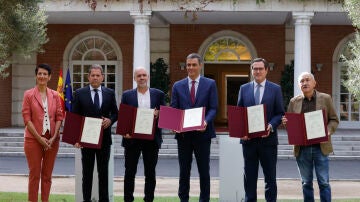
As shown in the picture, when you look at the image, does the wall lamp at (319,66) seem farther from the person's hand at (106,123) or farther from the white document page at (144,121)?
the person's hand at (106,123)

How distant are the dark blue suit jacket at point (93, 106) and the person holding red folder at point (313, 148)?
2.19 meters

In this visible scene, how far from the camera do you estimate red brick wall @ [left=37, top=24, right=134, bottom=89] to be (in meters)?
24.5

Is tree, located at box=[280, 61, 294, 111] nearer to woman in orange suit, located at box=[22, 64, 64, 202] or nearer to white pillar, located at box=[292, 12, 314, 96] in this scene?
white pillar, located at box=[292, 12, 314, 96]

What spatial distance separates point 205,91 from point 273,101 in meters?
0.84

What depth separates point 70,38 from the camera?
971 inches

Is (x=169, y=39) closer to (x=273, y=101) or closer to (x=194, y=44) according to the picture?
(x=194, y=44)

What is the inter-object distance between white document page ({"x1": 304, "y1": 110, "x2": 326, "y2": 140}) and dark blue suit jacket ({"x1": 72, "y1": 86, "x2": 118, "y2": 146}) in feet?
7.89

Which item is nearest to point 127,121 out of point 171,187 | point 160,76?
point 171,187

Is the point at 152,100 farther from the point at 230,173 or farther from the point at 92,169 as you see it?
the point at 230,173

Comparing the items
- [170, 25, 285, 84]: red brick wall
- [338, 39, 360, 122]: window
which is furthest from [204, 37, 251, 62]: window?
[338, 39, 360, 122]: window

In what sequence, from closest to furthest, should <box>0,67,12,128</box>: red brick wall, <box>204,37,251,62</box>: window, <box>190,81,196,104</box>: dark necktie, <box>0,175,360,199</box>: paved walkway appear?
<box>190,81,196,104</box>: dark necktie → <box>0,175,360,199</box>: paved walkway → <box>204,37,251,62</box>: window → <box>0,67,12,128</box>: red brick wall

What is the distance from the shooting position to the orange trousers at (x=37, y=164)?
26.5 feet

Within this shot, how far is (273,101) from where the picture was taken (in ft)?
26.1

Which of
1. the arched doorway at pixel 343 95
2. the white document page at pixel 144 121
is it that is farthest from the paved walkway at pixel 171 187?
the arched doorway at pixel 343 95
